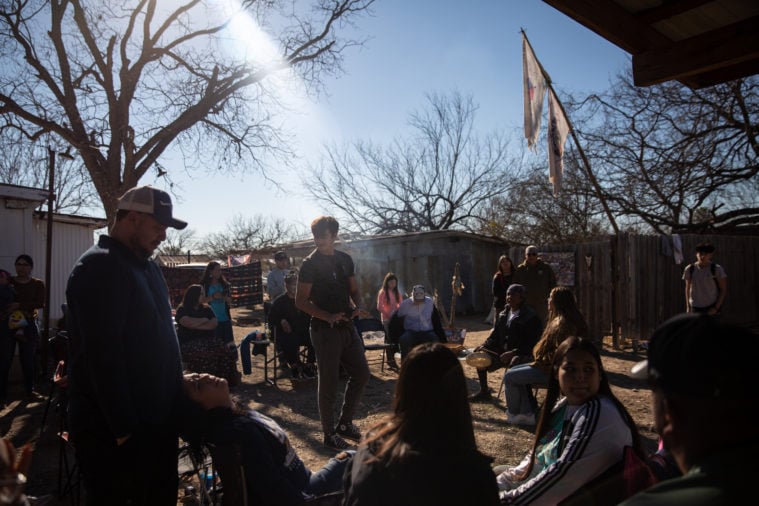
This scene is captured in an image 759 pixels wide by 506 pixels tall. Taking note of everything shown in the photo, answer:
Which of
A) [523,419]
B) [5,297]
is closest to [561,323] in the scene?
[523,419]

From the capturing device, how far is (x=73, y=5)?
13.3m

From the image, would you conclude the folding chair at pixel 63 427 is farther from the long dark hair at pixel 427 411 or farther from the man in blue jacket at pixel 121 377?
the long dark hair at pixel 427 411

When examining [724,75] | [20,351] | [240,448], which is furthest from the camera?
[20,351]

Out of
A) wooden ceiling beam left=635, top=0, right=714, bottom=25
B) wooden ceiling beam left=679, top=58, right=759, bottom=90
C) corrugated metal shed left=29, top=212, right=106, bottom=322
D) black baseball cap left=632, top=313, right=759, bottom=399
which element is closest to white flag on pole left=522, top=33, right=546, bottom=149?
wooden ceiling beam left=679, top=58, right=759, bottom=90

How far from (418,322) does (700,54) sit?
554cm

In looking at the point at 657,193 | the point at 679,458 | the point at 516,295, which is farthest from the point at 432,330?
the point at 657,193

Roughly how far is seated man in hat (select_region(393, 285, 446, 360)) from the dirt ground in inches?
30.0

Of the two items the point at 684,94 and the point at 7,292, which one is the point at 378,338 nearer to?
the point at 7,292

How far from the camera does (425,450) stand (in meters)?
1.68

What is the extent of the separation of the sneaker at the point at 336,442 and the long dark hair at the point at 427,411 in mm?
2945

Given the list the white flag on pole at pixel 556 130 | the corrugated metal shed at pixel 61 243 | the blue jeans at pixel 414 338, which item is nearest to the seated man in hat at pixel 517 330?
the blue jeans at pixel 414 338

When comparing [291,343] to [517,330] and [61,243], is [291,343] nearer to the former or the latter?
[517,330]

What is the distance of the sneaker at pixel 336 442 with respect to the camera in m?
4.62

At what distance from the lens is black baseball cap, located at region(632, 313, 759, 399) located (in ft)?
3.21
